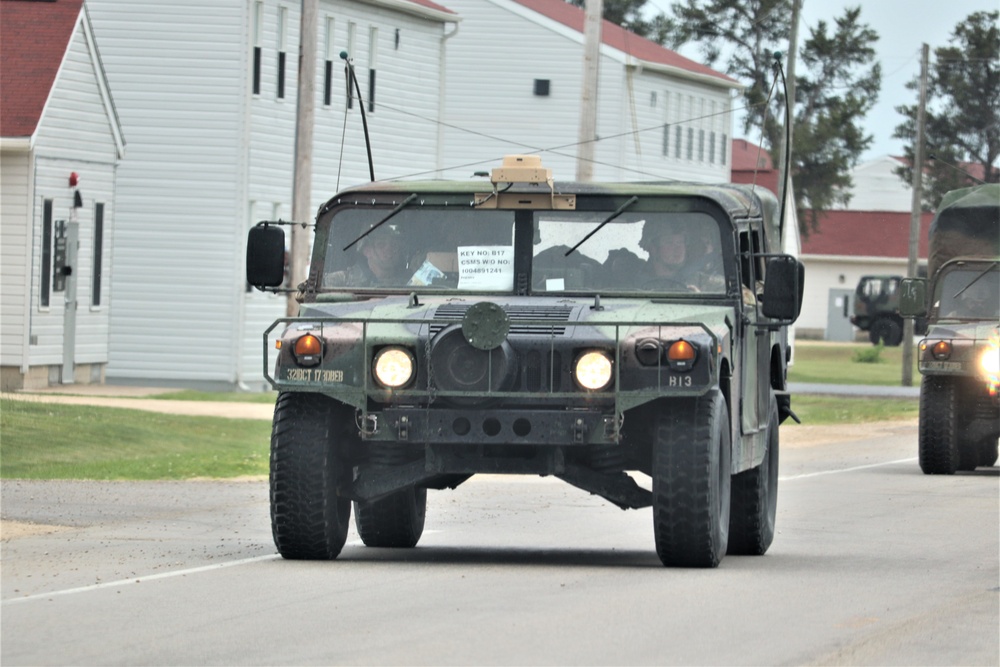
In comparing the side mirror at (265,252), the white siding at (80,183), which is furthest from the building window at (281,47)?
the side mirror at (265,252)

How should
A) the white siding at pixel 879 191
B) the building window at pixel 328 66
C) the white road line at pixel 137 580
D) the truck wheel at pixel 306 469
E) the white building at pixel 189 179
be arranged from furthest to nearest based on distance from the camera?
1. the white siding at pixel 879 191
2. the building window at pixel 328 66
3. the white building at pixel 189 179
4. the truck wheel at pixel 306 469
5. the white road line at pixel 137 580

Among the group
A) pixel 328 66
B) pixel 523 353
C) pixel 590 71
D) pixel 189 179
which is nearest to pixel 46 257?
pixel 189 179

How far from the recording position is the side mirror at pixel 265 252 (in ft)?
39.1

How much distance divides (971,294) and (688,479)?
454 inches

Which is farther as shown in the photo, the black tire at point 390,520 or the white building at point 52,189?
the white building at point 52,189

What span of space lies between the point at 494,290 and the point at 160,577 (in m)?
2.61

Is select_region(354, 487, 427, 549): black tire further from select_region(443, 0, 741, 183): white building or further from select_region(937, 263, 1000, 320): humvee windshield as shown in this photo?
select_region(443, 0, 741, 183): white building

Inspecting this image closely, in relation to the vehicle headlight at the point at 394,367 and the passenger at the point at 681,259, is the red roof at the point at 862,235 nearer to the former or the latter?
the passenger at the point at 681,259

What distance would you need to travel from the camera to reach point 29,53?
3053 centimetres

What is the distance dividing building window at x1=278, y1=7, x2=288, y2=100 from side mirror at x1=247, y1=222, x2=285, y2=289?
78.5ft

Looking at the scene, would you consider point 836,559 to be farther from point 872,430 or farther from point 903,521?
point 872,430

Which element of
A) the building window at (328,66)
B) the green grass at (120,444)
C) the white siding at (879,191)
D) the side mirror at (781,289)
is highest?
the white siding at (879,191)

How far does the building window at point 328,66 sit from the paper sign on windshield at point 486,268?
85.5 feet

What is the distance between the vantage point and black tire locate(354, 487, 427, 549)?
12.5 metres
